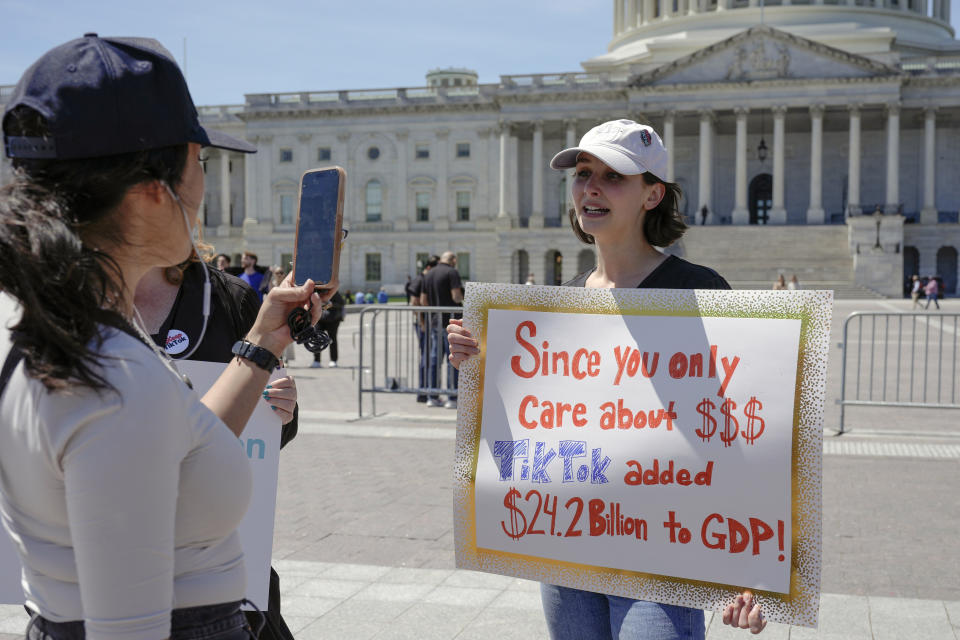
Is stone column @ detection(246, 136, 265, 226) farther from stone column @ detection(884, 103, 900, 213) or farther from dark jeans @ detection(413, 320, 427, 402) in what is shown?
dark jeans @ detection(413, 320, 427, 402)

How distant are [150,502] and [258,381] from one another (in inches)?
24.0

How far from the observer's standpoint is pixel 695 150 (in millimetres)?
66125

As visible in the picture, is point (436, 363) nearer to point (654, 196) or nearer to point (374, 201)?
point (654, 196)

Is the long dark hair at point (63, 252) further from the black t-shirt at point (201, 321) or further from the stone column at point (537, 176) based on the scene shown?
the stone column at point (537, 176)

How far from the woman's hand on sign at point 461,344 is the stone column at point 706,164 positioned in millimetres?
60682

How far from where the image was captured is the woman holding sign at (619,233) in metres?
2.97

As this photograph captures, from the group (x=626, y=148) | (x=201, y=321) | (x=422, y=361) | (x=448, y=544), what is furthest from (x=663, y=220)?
(x=422, y=361)

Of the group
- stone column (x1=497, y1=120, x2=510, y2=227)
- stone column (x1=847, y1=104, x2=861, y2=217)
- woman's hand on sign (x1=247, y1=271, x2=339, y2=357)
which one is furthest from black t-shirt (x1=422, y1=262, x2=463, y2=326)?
stone column (x1=497, y1=120, x2=510, y2=227)

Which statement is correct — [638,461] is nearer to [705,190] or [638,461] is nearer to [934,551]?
[934,551]

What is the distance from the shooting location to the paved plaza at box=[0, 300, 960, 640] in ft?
15.3

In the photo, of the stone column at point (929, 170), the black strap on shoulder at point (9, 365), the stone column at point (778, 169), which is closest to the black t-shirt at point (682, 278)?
the black strap on shoulder at point (9, 365)

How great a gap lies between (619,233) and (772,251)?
186ft

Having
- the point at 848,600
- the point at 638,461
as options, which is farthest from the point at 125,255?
the point at 848,600

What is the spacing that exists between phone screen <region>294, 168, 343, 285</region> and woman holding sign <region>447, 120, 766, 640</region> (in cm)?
91
